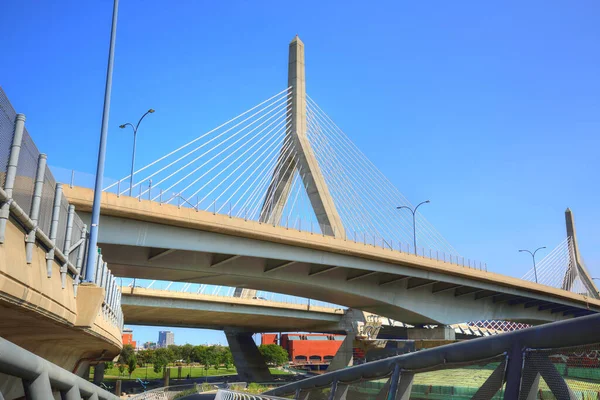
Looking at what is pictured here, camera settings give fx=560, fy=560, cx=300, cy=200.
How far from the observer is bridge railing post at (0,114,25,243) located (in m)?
6.33

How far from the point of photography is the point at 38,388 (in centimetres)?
229

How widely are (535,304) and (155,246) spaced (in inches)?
1814

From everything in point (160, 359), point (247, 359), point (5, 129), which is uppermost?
point (5, 129)

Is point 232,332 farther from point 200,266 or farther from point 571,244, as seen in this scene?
point 571,244

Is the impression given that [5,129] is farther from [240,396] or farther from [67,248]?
[240,396]

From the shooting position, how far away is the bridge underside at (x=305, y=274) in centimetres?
2747

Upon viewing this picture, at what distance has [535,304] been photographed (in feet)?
193

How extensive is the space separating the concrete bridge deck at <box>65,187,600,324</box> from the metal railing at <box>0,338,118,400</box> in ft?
69.5

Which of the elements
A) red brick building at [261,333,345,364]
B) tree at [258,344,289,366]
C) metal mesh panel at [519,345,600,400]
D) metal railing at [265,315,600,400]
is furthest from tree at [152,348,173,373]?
metal mesh panel at [519,345,600,400]

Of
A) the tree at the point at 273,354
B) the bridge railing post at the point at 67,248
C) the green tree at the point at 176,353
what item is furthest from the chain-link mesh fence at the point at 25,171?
the green tree at the point at 176,353

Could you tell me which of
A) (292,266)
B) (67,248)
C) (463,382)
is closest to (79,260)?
(67,248)

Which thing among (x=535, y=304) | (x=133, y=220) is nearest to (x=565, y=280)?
(x=535, y=304)

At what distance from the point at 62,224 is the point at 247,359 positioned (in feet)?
190

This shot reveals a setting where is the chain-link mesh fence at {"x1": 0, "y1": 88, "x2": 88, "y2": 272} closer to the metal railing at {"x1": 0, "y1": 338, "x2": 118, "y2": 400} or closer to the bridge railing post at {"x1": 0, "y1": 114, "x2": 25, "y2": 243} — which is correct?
the bridge railing post at {"x1": 0, "y1": 114, "x2": 25, "y2": 243}
